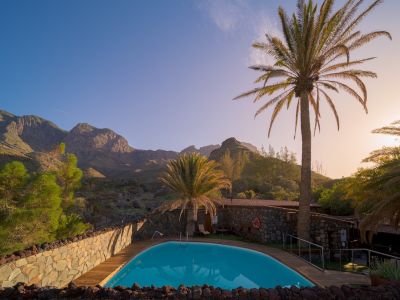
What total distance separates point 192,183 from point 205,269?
7.45 metres

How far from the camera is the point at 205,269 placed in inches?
587

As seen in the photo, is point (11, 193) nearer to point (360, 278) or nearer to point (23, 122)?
point (360, 278)

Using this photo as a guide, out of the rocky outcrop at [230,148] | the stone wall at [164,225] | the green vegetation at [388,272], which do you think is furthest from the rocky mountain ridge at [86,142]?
the green vegetation at [388,272]

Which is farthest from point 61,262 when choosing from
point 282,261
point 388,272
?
point 388,272

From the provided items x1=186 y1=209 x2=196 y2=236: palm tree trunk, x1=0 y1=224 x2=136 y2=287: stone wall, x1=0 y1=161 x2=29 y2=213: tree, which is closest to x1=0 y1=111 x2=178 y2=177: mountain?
x1=186 y1=209 x2=196 y2=236: palm tree trunk

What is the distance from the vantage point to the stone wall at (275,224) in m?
15.7

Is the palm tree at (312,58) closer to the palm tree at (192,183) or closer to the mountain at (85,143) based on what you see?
the palm tree at (192,183)

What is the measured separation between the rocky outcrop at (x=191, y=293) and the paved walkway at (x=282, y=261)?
15.2ft

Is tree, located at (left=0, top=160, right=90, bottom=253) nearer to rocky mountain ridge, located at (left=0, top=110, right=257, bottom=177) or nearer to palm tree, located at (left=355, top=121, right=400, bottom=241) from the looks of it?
palm tree, located at (left=355, top=121, right=400, bottom=241)

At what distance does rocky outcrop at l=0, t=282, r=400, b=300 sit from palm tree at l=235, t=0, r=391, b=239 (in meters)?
10.2

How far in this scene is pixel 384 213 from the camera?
33.9 feet

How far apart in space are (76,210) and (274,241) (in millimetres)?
16789

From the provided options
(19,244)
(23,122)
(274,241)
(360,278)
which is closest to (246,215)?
(274,241)

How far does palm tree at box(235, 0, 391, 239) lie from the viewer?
14977 millimetres
